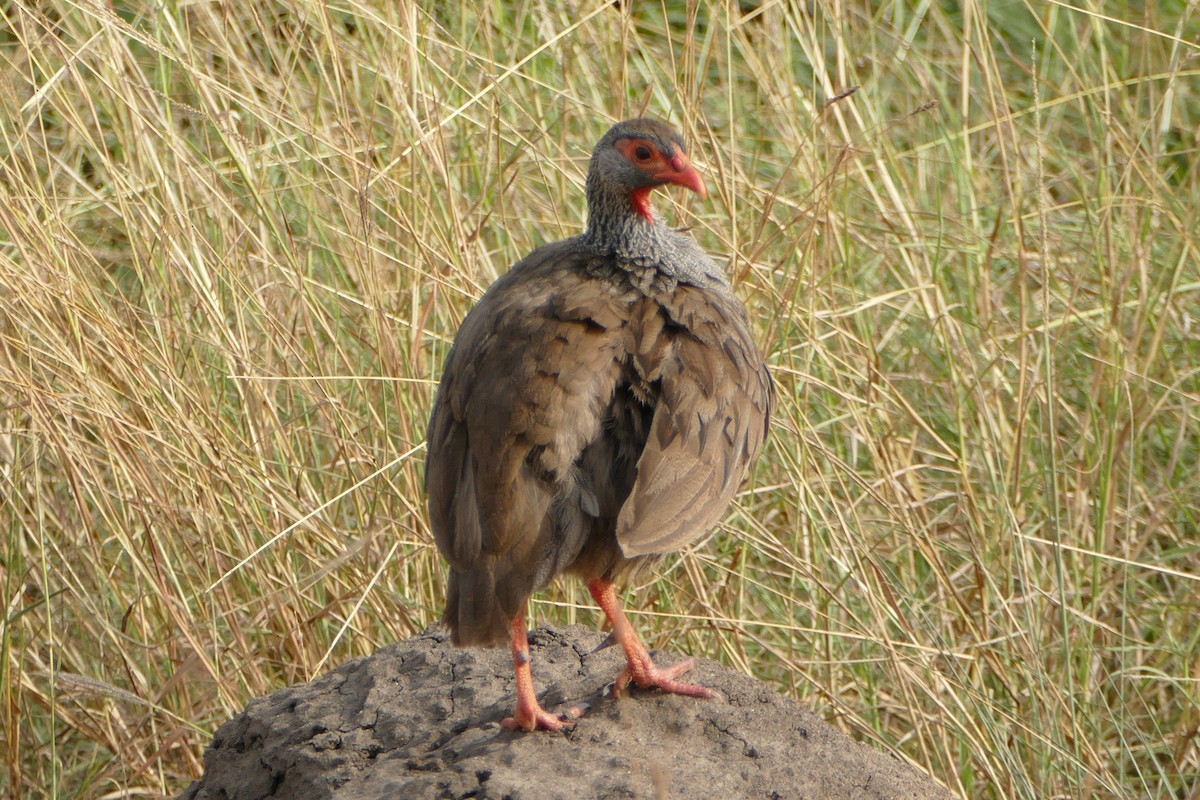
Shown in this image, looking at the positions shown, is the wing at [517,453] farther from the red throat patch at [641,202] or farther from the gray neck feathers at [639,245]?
the red throat patch at [641,202]

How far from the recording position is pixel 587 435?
3.34 m

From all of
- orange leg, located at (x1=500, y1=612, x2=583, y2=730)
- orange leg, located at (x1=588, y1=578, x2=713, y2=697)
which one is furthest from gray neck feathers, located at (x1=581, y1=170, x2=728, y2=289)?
orange leg, located at (x1=500, y1=612, x2=583, y2=730)

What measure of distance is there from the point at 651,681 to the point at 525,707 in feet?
1.08

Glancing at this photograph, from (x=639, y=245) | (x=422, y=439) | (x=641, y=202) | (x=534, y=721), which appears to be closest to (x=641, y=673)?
(x=534, y=721)

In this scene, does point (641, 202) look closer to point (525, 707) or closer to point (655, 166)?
point (655, 166)

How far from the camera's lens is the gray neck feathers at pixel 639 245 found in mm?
3744

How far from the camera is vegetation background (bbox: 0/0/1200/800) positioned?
4258 millimetres

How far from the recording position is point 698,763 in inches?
128

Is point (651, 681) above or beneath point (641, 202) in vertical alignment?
beneath

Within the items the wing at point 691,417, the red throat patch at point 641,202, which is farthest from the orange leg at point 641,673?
the red throat patch at point 641,202

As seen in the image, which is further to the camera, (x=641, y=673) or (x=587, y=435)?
(x=641, y=673)

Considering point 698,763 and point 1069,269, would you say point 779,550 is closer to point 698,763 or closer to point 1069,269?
point 698,763

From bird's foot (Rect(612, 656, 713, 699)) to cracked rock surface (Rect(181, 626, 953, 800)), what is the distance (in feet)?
0.07

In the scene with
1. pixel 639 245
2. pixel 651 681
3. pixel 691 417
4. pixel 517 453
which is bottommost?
pixel 651 681
